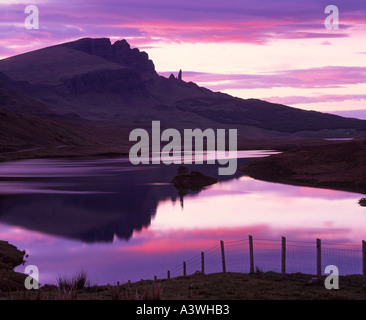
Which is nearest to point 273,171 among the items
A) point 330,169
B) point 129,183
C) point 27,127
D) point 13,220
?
point 330,169

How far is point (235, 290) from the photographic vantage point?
21125 millimetres

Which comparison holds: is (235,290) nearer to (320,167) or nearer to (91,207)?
(91,207)

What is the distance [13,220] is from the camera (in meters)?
50.8

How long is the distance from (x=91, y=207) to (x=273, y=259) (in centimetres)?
3003

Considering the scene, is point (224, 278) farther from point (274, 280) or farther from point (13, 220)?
point (13, 220)

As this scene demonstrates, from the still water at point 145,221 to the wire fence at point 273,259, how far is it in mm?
1386

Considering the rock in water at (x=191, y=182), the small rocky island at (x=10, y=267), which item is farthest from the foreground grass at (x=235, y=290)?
the rock in water at (x=191, y=182)

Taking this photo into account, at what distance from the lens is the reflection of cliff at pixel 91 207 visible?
4684 cm

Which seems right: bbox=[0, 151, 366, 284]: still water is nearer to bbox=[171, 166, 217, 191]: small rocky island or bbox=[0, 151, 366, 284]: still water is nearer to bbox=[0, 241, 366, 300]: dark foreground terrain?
bbox=[171, 166, 217, 191]: small rocky island

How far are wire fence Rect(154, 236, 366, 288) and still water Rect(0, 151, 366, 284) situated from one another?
1386 mm

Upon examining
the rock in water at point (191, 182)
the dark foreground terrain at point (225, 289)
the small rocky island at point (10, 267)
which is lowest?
the small rocky island at point (10, 267)

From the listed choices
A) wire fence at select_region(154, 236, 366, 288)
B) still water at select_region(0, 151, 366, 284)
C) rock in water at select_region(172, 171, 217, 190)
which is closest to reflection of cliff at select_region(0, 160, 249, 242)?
still water at select_region(0, 151, 366, 284)

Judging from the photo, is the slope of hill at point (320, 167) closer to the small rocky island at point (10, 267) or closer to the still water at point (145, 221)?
the still water at point (145, 221)
